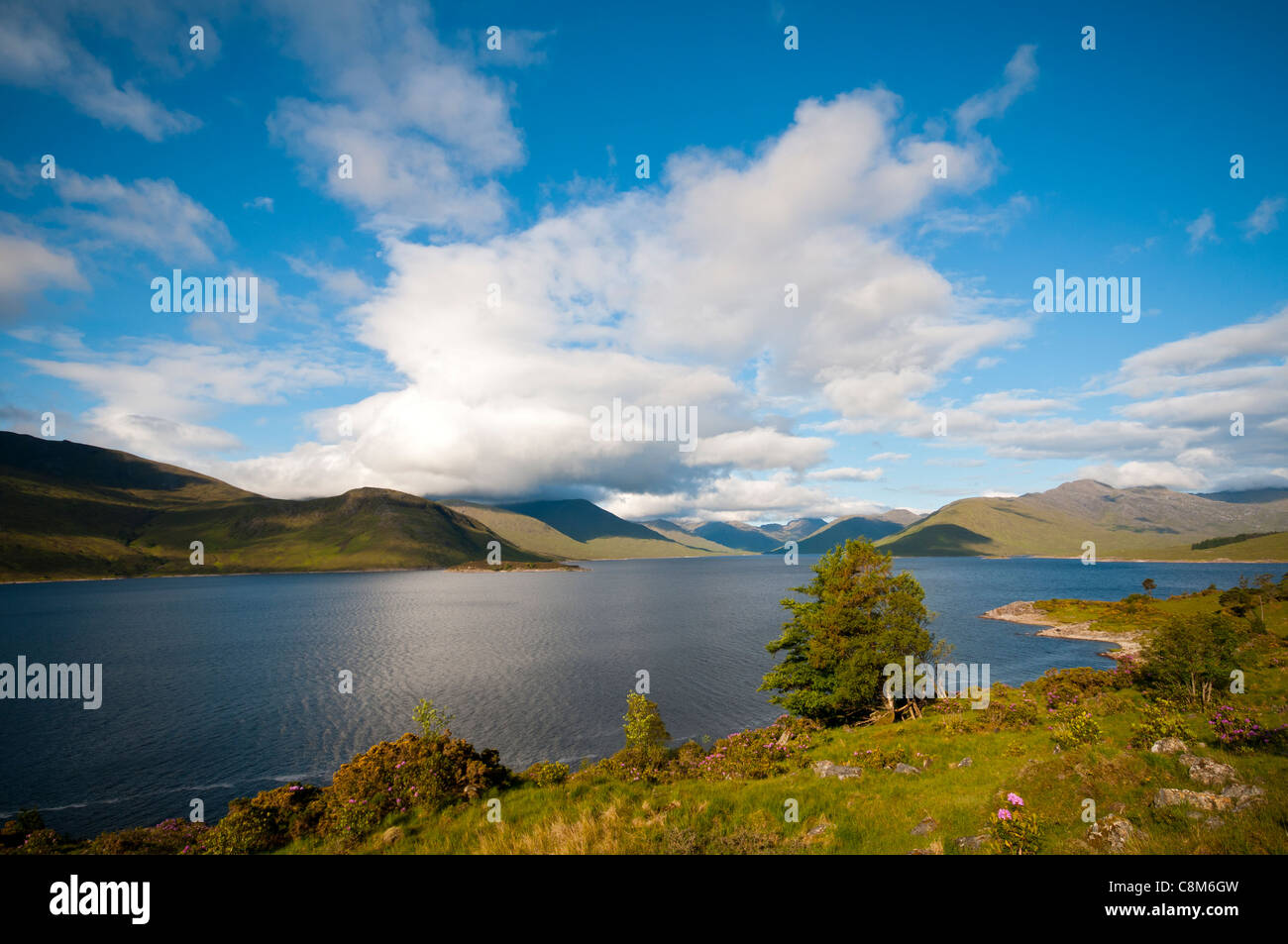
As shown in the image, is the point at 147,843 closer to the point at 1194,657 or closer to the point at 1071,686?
the point at 1194,657

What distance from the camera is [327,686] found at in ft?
247

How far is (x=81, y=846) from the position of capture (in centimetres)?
1983

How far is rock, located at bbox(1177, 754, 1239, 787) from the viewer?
1396cm

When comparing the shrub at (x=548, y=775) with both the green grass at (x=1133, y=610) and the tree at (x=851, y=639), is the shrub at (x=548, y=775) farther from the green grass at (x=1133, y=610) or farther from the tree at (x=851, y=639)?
the green grass at (x=1133, y=610)

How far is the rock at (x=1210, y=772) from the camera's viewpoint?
1396 centimetres

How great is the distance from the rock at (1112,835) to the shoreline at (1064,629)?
85849 mm

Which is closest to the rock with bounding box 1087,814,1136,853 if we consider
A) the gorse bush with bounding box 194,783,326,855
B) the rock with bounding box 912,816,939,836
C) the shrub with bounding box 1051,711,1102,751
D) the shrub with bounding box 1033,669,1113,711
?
the rock with bounding box 912,816,939,836

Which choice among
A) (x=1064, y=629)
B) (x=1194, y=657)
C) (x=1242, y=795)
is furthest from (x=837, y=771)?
(x=1064, y=629)

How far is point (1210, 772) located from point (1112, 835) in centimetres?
568

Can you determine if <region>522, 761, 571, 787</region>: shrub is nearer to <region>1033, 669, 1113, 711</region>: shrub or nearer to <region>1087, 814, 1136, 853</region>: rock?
<region>1087, 814, 1136, 853</region>: rock

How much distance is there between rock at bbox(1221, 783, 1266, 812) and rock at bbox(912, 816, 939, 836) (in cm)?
662
